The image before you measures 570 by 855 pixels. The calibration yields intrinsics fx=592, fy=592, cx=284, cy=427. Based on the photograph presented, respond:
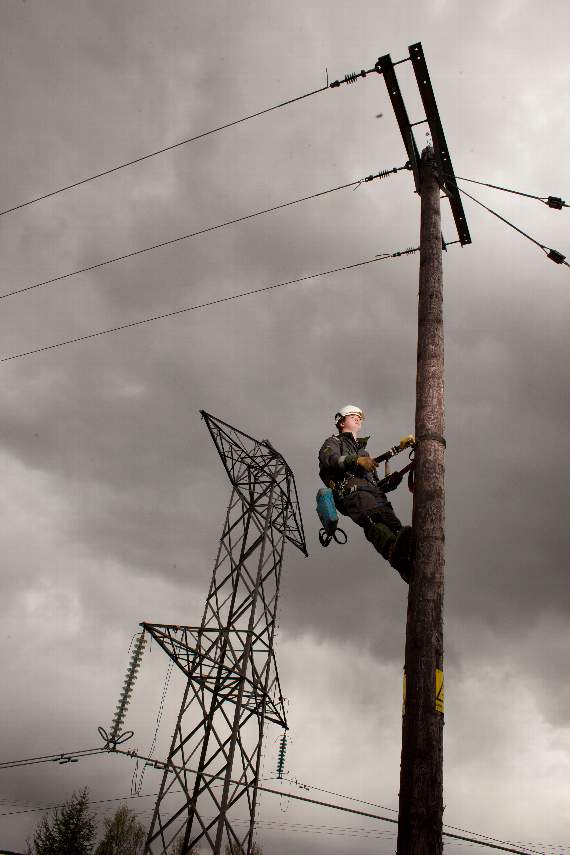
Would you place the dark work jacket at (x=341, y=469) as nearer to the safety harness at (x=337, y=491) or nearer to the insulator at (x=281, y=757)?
the safety harness at (x=337, y=491)

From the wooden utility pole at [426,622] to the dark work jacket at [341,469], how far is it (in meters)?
0.85

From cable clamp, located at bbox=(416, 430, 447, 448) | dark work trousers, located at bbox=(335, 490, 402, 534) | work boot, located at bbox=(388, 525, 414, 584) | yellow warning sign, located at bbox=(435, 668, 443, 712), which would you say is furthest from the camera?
dark work trousers, located at bbox=(335, 490, 402, 534)

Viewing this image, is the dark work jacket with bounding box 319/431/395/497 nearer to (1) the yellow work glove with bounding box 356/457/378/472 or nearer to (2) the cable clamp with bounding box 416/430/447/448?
(1) the yellow work glove with bounding box 356/457/378/472

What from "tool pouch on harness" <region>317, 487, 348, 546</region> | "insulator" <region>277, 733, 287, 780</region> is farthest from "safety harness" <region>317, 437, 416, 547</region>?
"insulator" <region>277, 733, 287, 780</region>

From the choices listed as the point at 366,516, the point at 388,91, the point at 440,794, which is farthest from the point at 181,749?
the point at 388,91

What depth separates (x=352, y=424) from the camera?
5.77 metres

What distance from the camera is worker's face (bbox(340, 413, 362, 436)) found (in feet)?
18.9

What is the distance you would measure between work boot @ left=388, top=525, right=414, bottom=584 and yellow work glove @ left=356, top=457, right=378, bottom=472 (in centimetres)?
84

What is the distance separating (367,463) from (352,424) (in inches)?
50.1

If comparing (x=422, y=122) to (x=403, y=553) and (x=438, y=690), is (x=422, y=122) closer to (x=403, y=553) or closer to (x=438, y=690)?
(x=403, y=553)

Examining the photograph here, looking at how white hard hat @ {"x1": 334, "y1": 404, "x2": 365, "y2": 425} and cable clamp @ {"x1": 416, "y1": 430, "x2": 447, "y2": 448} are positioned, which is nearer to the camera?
cable clamp @ {"x1": 416, "y1": 430, "x2": 447, "y2": 448}

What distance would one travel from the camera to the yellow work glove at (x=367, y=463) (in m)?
4.52

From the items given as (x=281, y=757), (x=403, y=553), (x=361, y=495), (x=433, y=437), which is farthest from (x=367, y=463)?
(x=281, y=757)

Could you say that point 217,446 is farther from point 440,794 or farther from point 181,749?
point 440,794
